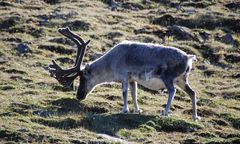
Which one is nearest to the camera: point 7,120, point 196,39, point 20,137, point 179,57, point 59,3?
point 20,137

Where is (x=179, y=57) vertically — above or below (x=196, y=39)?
above

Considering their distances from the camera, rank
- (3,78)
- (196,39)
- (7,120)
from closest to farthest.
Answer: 1. (7,120)
2. (3,78)
3. (196,39)

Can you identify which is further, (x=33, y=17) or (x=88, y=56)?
(x=33, y=17)

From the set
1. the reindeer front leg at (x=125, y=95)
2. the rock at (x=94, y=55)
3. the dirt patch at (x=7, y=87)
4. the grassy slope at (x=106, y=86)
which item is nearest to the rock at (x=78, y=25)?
the grassy slope at (x=106, y=86)

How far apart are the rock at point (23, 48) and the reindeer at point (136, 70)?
9.06 metres

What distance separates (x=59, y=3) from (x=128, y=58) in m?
23.7

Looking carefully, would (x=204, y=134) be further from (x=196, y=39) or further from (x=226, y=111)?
(x=196, y=39)

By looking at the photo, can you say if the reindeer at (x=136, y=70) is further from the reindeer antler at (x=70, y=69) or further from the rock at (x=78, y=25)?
the rock at (x=78, y=25)

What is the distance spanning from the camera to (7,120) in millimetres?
19688

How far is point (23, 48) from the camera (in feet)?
108

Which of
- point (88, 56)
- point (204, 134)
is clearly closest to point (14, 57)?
point (88, 56)

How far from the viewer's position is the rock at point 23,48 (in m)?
32.6

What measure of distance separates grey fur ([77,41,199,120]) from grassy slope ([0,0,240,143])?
91cm

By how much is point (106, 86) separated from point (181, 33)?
1206 cm
